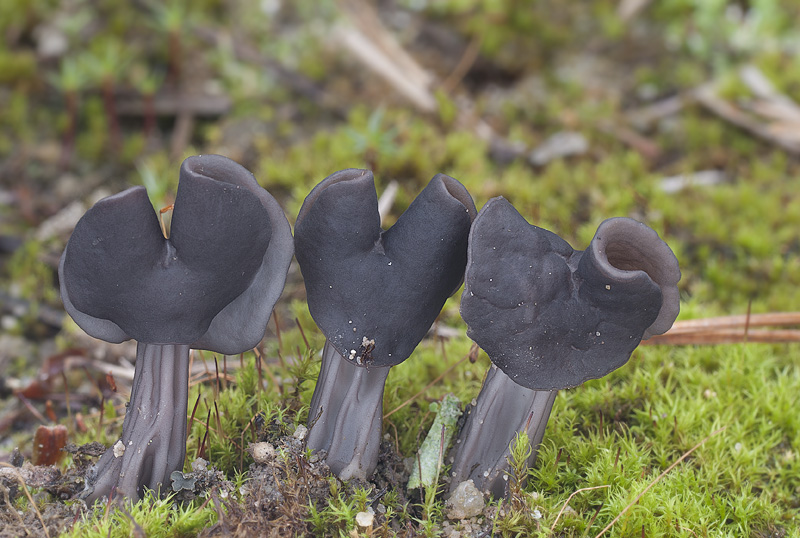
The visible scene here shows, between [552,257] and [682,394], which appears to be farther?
[682,394]

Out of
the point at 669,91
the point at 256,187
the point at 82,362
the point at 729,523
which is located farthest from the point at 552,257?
the point at 669,91

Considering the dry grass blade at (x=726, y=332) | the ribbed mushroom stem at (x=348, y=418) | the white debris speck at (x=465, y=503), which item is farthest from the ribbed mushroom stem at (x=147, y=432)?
the dry grass blade at (x=726, y=332)

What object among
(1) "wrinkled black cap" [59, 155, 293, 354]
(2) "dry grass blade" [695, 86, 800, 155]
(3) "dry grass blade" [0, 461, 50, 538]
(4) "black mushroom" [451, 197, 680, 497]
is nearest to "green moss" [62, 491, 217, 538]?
(3) "dry grass blade" [0, 461, 50, 538]

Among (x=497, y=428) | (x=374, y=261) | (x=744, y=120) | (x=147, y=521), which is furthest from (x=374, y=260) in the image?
(x=744, y=120)

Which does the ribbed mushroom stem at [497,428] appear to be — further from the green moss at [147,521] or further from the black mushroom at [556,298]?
the green moss at [147,521]

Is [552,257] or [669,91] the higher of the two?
[552,257]

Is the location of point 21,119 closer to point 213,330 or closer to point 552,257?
point 213,330

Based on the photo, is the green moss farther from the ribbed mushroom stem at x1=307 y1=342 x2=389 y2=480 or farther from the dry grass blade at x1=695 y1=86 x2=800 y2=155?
the dry grass blade at x1=695 y1=86 x2=800 y2=155
